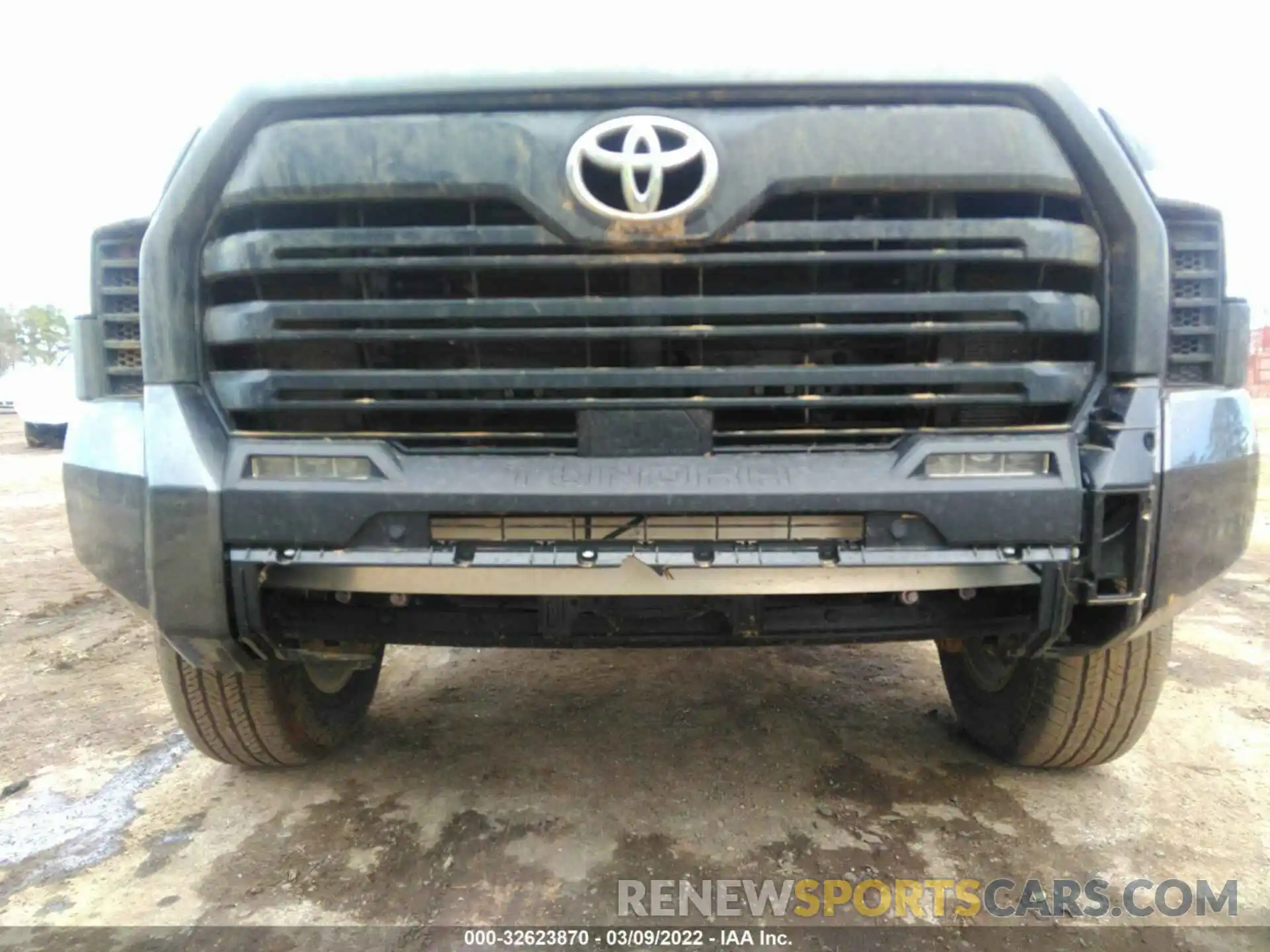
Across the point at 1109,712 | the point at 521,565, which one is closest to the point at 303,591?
the point at 521,565

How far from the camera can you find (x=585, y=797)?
8.23 ft

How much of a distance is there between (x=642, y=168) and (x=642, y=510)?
2.37ft

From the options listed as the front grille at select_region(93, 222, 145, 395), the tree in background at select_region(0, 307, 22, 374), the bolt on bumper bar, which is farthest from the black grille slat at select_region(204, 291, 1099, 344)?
the tree in background at select_region(0, 307, 22, 374)

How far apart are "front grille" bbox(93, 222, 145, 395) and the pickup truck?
2 cm

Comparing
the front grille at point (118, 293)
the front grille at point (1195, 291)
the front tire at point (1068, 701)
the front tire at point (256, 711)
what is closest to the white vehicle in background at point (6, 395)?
the front tire at point (256, 711)

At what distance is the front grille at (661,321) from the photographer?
1854mm

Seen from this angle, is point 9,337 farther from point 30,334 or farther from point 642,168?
point 642,168

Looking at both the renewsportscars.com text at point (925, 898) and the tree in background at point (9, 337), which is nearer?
the renewsportscars.com text at point (925, 898)

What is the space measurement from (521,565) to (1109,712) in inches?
69.3

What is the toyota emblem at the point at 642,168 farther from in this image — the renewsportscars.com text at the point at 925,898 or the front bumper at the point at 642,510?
the renewsportscars.com text at the point at 925,898

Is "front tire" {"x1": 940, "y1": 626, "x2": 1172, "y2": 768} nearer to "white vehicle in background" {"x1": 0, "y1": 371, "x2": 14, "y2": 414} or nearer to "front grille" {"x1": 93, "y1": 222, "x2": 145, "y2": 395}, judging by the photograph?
"front grille" {"x1": 93, "y1": 222, "x2": 145, "y2": 395}

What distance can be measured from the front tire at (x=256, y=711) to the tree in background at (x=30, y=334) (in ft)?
218

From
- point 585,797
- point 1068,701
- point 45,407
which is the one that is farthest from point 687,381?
point 45,407

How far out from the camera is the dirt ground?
212cm
